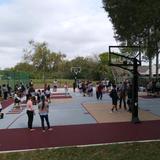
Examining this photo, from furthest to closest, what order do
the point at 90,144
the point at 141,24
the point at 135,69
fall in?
1. the point at 135,69
2. the point at 141,24
3. the point at 90,144

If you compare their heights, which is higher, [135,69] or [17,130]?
[135,69]

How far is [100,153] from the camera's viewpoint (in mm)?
16953

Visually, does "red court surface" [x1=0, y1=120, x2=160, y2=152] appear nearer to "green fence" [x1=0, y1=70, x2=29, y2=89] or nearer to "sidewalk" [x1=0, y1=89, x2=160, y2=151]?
"sidewalk" [x1=0, y1=89, x2=160, y2=151]

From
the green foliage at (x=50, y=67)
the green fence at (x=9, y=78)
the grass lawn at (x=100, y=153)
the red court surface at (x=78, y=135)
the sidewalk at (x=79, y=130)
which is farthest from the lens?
the green foliage at (x=50, y=67)

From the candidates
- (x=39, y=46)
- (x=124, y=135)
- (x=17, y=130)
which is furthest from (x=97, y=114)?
(x=39, y=46)

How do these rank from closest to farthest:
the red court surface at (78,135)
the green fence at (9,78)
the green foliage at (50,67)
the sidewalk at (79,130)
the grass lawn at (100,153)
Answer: the grass lawn at (100,153)
the red court surface at (78,135)
the sidewalk at (79,130)
the green fence at (9,78)
the green foliage at (50,67)

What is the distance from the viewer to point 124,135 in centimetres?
2070

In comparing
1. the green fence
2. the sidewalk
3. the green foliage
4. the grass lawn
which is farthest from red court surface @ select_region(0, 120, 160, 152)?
the green foliage

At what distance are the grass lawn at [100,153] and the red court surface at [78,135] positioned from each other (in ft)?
3.65

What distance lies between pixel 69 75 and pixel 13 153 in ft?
327

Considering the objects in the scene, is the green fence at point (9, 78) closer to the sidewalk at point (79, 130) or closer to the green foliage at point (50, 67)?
the sidewalk at point (79, 130)

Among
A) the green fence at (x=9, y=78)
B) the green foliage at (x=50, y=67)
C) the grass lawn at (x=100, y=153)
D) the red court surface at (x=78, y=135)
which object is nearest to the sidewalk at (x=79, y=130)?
the red court surface at (x=78, y=135)

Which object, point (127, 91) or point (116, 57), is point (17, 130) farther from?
point (127, 91)

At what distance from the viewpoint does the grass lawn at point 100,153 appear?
16328mm
